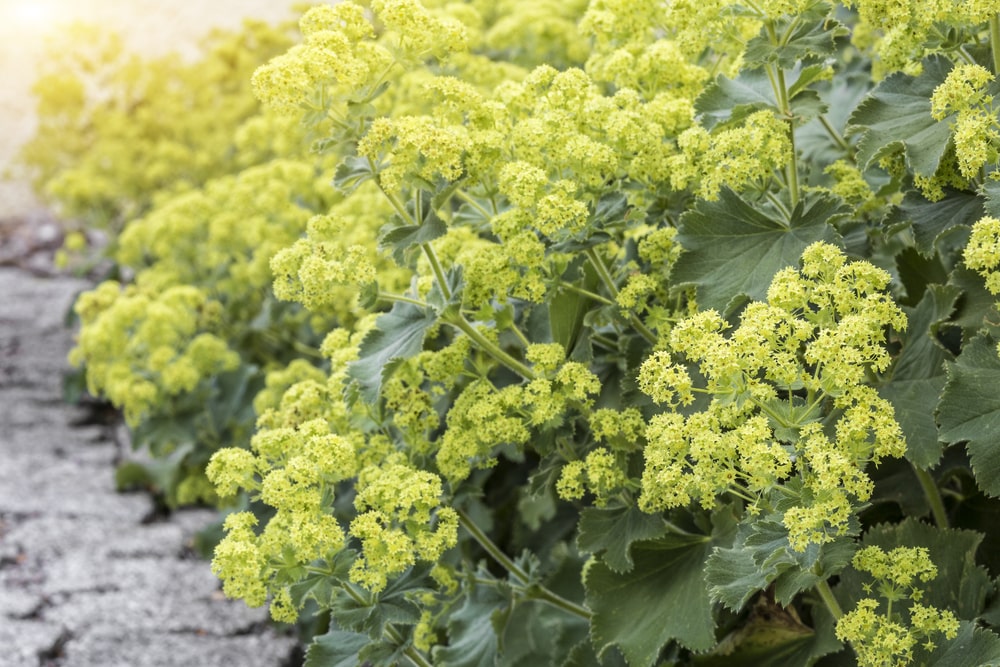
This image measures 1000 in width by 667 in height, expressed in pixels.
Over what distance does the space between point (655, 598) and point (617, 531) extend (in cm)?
17

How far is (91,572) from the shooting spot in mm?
4184

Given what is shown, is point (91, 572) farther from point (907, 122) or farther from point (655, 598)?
point (907, 122)

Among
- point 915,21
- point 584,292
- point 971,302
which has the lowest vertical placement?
point 971,302

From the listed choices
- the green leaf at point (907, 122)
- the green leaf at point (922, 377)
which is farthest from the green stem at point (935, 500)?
the green leaf at point (907, 122)

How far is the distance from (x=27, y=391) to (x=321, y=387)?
4.05 meters

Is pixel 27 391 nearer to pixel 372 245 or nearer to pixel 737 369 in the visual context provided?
pixel 372 245

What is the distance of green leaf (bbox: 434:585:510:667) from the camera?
259 cm

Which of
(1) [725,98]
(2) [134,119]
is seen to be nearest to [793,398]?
(1) [725,98]

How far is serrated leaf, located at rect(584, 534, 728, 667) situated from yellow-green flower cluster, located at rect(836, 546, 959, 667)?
1.14ft

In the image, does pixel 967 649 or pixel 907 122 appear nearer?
pixel 967 649

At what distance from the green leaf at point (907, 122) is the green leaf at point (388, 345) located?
2.99 feet

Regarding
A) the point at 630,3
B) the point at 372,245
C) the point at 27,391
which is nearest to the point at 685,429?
the point at 630,3

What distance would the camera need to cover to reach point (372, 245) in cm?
317

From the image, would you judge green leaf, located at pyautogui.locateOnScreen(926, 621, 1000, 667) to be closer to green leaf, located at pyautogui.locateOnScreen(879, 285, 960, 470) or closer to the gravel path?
green leaf, located at pyautogui.locateOnScreen(879, 285, 960, 470)
